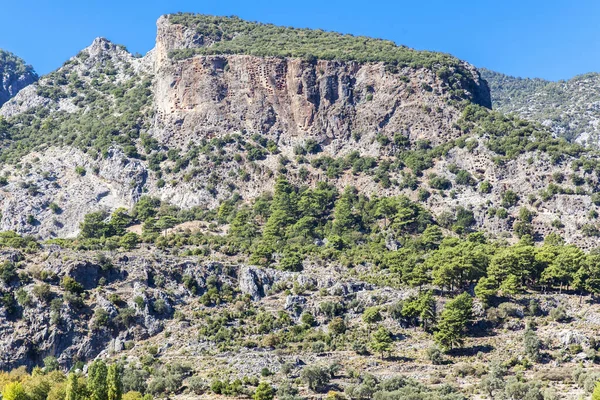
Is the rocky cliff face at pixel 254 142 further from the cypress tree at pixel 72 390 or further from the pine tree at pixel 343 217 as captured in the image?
the cypress tree at pixel 72 390

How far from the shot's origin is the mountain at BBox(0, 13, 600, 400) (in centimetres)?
6712

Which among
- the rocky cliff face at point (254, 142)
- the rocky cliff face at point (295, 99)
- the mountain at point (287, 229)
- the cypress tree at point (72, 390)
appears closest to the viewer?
the cypress tree at point (72, 390)

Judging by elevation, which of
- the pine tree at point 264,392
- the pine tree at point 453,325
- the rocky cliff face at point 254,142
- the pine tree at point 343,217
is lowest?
the pine tree at point 264,392

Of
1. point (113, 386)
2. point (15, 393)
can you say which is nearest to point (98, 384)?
point (113, 386)

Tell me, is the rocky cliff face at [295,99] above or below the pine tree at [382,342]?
above

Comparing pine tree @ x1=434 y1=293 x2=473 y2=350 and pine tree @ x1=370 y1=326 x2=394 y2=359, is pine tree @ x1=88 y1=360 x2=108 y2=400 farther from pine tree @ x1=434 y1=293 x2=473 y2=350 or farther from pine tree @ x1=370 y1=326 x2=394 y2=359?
pine tree @ x1=434 y1=293 x2=473 y2=350

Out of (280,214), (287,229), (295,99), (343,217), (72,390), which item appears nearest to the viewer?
(72,390)

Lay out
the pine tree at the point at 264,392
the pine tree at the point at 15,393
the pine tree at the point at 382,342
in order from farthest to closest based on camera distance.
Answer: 1. the pine tree at the point at 382,342
2. the pine tree at the point at 264,392
3. the pine tree at the point at 15,393

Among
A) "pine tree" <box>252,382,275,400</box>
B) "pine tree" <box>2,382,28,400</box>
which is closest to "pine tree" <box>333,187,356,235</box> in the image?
"pine tree" <box>252,382,275,400</box>

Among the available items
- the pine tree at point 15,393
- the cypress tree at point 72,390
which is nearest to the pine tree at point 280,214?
the cypress tree at point 72,390

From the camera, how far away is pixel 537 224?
3994 inches

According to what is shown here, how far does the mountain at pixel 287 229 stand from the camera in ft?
220

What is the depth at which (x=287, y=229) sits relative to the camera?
342 feet

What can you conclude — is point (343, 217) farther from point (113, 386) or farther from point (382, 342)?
point (113, 386)
